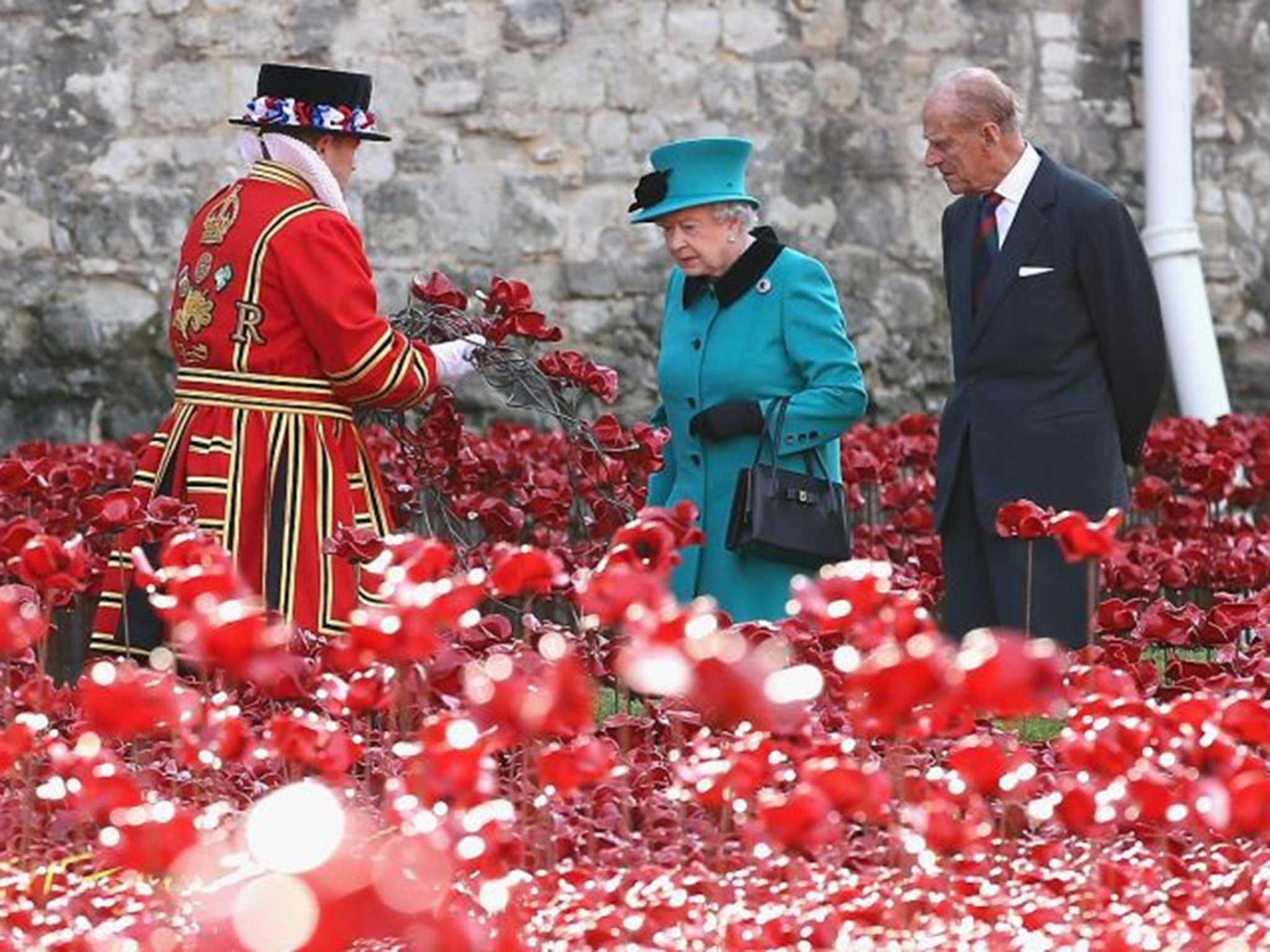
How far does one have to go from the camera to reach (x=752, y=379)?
5.79 m

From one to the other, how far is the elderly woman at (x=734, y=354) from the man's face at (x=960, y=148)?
314 millimetres

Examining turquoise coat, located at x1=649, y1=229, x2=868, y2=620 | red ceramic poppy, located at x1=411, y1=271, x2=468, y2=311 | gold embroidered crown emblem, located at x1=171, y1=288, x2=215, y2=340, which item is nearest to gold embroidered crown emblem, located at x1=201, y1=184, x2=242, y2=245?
gold embroidered crown emblem, located at x1=171, y1=288, x2=215, y2=340

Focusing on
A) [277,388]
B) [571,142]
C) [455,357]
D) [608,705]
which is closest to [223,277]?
[277,388]

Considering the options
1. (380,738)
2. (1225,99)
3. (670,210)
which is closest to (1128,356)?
(670,210)

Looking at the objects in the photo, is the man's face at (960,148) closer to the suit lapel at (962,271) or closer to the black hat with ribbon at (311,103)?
the suit lapel at (962,271)

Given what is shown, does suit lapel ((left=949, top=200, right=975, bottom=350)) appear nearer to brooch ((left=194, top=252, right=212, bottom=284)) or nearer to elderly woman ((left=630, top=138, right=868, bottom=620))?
elderly woman ((left=630, top=138, right=868, bottom=620))

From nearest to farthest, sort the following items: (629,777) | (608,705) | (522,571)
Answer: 1. (522,571)
2. (629,777)
3. (608,705)

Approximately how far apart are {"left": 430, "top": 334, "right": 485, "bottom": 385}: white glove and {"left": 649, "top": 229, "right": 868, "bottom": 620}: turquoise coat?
416mm

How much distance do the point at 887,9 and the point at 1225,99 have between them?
138 cm

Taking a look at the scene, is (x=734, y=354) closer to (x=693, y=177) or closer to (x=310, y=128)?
(x=693, y=177)

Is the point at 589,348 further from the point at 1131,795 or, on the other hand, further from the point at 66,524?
the point at 1131,795

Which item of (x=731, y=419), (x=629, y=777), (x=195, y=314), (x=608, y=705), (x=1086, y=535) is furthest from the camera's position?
(x=608, y=705)

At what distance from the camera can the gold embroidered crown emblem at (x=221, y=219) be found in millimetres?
5633

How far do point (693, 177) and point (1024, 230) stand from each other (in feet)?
2.09
